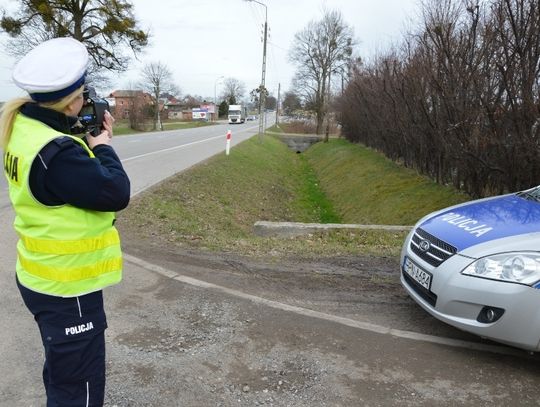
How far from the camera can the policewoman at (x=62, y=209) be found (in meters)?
1.77

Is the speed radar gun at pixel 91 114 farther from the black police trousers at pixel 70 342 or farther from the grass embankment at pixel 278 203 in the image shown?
the grass embankment at pixel 278 203

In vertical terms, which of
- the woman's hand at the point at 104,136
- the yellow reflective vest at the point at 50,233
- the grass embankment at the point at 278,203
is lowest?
the grass embankment at the point at 278,203

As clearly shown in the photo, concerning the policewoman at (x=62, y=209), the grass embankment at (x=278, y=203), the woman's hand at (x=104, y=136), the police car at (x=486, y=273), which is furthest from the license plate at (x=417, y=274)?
the woman's hand at (x=104, y=136)

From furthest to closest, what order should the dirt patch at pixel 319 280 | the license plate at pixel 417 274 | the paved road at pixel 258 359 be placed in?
the dirt patch at pixel 319 280, the license plate at pixel 417 274, the paved road at pixel 258 359

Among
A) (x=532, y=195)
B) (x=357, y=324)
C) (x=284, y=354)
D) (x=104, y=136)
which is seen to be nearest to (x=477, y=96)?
(x=532, y=195)

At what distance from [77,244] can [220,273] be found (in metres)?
3.13

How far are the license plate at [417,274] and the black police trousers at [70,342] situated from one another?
2.62 meters

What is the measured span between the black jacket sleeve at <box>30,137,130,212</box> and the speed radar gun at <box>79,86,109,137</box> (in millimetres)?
203

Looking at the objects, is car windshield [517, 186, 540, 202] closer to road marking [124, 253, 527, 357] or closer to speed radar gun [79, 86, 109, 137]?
road marking [124, 253, 527, 357]

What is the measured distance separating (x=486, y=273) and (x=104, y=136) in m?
2.71

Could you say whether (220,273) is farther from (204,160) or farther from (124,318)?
(204,160)

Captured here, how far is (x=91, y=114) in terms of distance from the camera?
2.00 m

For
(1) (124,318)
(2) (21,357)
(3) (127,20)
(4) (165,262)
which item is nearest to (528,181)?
(4) (165,262)

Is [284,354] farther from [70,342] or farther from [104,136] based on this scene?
[104,136]
